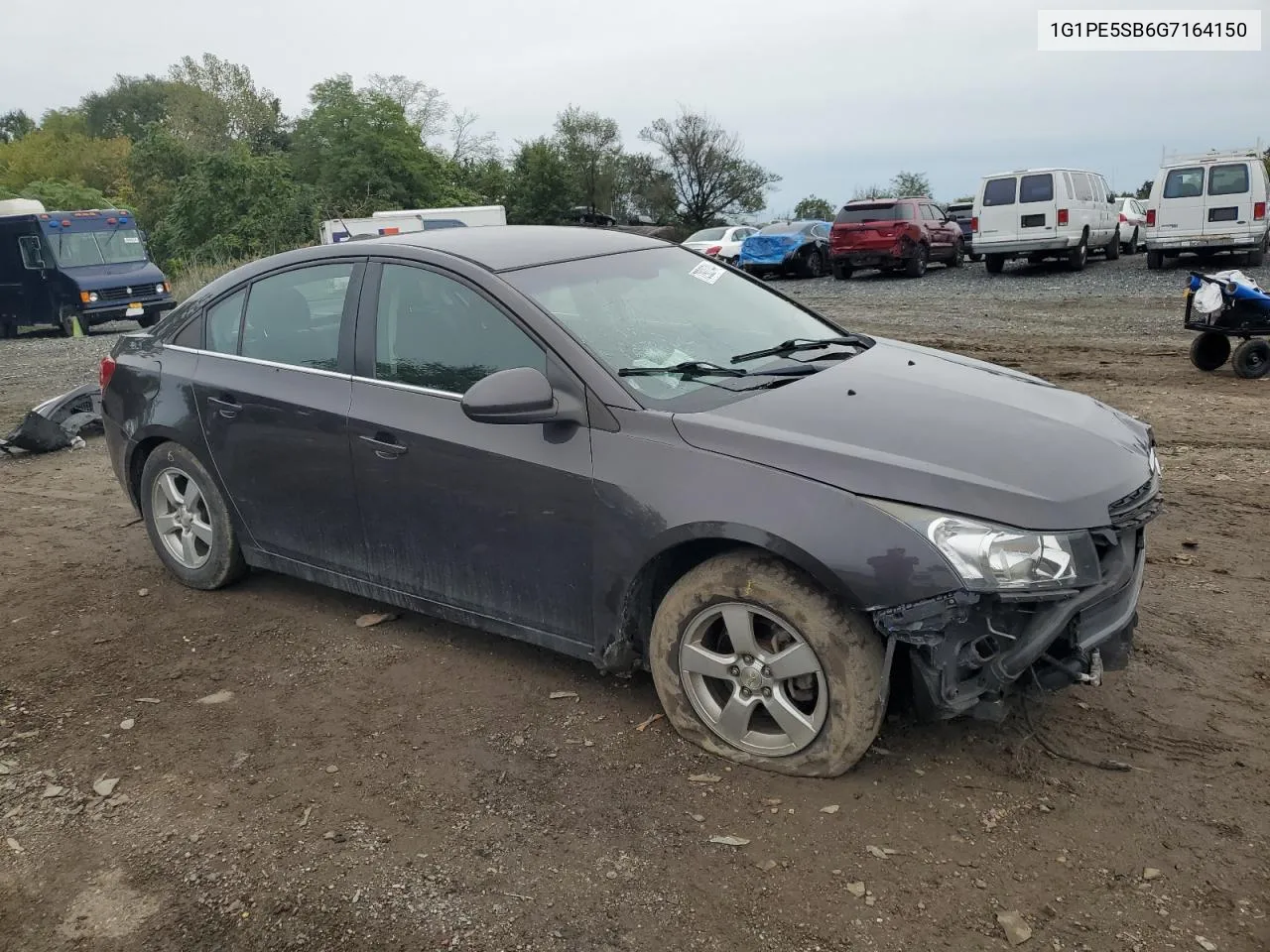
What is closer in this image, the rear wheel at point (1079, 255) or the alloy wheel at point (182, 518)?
the alloy wheel at point (182, 518)

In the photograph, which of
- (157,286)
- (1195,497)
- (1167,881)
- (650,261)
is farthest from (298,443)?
(157,286)

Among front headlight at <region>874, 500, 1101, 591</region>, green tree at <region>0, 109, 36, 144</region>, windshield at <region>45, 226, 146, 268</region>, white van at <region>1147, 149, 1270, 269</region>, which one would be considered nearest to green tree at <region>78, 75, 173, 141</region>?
green tree at <region>0, 109, 36, 144</region>

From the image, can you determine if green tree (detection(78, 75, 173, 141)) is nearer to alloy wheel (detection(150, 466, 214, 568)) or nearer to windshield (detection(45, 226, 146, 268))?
windshield (detection(45, 226, 146, 268))

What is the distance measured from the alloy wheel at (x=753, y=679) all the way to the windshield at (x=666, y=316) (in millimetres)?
731

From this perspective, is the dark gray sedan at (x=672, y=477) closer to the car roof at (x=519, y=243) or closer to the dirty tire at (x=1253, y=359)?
the car roof at (x=519, y=243)

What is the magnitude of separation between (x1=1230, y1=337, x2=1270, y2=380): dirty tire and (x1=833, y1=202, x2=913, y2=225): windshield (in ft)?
47.4

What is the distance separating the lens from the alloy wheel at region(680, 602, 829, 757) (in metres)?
3.20

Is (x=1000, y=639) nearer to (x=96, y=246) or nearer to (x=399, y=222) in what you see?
(x=399, y=222)

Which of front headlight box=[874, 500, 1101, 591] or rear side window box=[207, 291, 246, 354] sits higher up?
rear side window box=[207, 291, 246, 354]

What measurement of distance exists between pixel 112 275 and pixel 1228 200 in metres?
21.8

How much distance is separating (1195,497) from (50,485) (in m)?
7.56

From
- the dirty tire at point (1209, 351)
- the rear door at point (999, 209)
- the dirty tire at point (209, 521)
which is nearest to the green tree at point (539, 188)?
the rear door at point (999, 209)

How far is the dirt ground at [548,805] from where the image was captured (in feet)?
8.86

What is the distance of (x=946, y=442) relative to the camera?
3.21 meters
